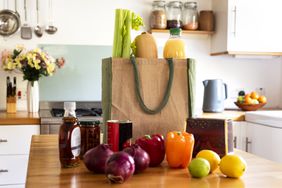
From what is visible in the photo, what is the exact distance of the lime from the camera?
940mm

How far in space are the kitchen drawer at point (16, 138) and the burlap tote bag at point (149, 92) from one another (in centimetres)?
158

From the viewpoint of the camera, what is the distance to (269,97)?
361 centimetres

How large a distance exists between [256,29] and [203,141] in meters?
2.29

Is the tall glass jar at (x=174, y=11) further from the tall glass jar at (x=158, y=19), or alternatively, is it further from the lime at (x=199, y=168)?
the lime at (x=199, y=168)

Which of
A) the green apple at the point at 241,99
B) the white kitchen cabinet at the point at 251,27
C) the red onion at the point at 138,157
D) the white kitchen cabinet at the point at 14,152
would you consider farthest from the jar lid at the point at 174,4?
the red onion at the point at 138,157

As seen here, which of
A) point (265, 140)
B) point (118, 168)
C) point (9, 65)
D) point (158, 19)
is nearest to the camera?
point (118, 168)

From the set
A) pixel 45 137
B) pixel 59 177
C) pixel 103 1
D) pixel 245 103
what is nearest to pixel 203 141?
pixel 59 177

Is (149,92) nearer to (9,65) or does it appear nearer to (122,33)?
(122,33)

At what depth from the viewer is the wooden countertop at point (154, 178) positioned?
2.91ft

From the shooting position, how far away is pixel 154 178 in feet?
3.10

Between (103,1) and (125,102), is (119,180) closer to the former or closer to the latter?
(125,102)

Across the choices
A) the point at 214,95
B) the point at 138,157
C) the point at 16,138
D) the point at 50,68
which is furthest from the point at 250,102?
the point at 138,157

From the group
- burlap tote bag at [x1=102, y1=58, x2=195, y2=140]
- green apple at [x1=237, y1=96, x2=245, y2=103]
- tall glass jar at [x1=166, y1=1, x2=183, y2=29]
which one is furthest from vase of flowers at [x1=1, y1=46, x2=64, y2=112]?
burlap tote bag at [x1=102, y1=58, x2=195, y2=140]

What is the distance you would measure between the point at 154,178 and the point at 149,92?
1.03 ft
